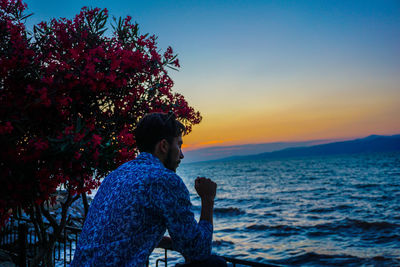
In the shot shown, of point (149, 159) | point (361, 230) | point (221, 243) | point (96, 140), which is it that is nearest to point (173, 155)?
point (149, 159)

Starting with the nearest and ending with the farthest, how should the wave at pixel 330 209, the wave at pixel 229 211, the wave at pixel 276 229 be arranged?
the wave at pixel 276 229
the wave at pixel 330 209
the wave at pixel 229 211

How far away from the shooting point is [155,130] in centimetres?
217

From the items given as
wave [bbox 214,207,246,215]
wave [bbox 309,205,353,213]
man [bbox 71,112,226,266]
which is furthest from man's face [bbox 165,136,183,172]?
→ wave [bbox 309,205,353,213]

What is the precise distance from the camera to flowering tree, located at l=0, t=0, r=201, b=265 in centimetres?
381

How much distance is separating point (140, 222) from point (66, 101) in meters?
2.62

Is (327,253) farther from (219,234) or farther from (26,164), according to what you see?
(26,164)

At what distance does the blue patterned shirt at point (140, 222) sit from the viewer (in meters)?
1.82

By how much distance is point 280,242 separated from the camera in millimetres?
15242

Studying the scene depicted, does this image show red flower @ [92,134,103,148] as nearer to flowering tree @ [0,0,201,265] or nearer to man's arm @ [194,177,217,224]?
flowering tree @ [0,0,201,265]

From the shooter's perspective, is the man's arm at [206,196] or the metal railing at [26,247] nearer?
the man's arm at [206,196]

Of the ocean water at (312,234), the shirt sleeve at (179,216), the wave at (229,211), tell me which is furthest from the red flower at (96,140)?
the wave at (229,211)

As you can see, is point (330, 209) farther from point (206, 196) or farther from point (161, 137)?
point (161, 137)

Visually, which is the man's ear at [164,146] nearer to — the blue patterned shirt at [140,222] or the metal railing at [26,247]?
the blue patterned shirt at [140,222]

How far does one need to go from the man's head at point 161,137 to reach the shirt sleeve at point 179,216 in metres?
0.33
